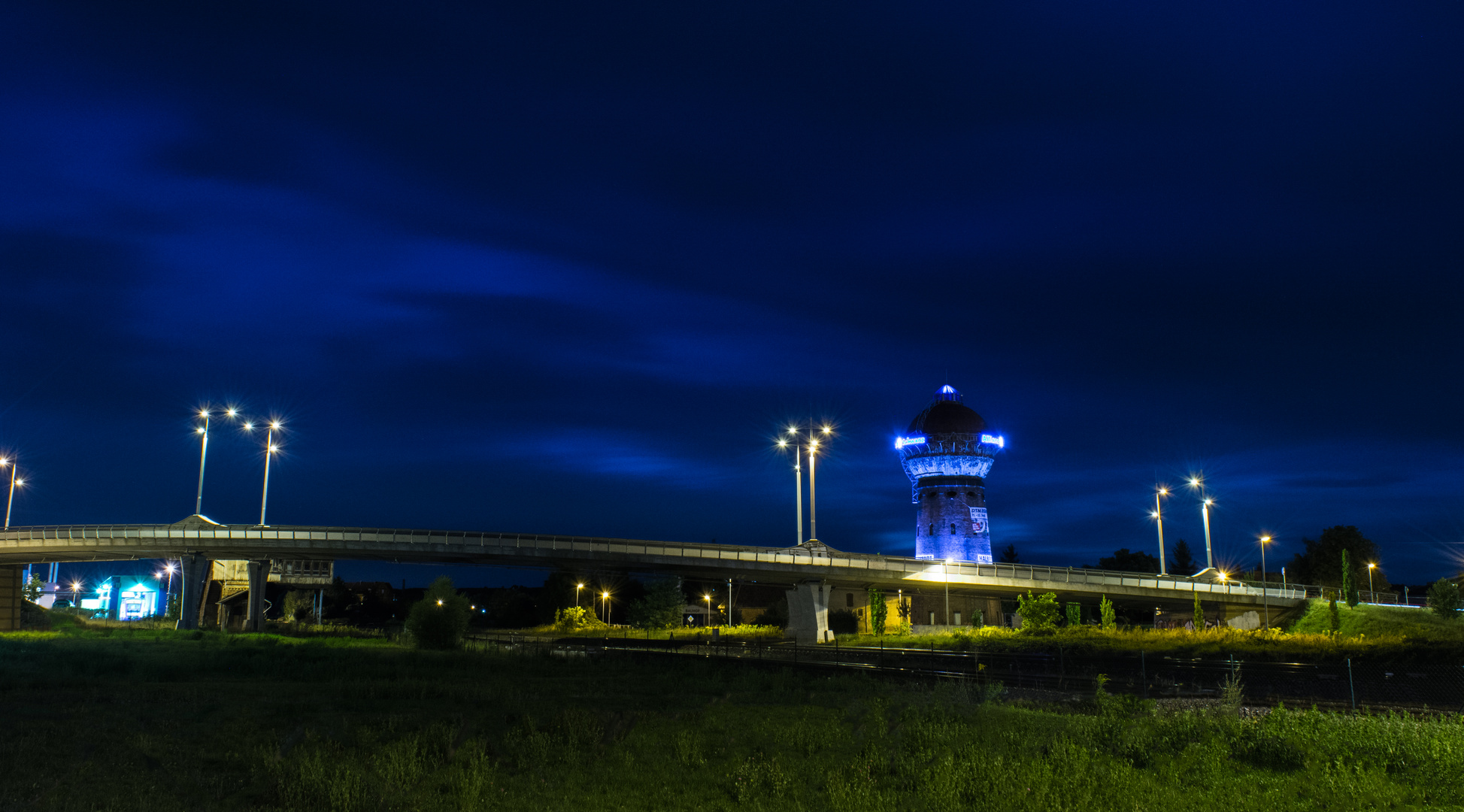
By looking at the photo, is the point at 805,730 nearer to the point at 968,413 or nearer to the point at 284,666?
the point at 284,666

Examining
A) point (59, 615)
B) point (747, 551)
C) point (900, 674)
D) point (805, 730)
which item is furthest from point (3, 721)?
point (59, 615)

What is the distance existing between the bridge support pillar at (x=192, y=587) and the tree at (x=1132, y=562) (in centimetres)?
13780

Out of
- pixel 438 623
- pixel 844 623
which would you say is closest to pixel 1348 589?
pixel 844 623

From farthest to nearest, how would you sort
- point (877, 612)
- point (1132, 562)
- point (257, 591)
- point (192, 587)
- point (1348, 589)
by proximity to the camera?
point (1132, 562) → point (257, 591) → point (877, 612) → point (192, 587) → point (1348, 589)

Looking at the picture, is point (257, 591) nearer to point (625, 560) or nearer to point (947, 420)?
point (625, 560)

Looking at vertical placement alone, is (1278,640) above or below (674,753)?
above

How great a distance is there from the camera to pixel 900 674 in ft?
114

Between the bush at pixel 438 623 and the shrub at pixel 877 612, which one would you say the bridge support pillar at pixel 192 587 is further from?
the shrub at pixel 877 612

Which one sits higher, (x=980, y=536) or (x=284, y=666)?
(x=980, y=536)

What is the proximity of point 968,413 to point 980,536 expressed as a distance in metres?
15.7

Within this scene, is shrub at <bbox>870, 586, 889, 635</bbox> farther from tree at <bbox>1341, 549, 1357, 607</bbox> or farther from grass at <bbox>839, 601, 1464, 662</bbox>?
tree at <bbox>1341, 549, 1357, 607</bbox>

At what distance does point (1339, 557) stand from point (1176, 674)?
107924 millimetres

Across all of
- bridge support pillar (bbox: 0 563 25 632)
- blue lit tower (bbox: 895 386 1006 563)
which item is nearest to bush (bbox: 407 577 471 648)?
bridge support pillar (bbox: 0 563 25 632)

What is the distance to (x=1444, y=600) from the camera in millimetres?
68000
